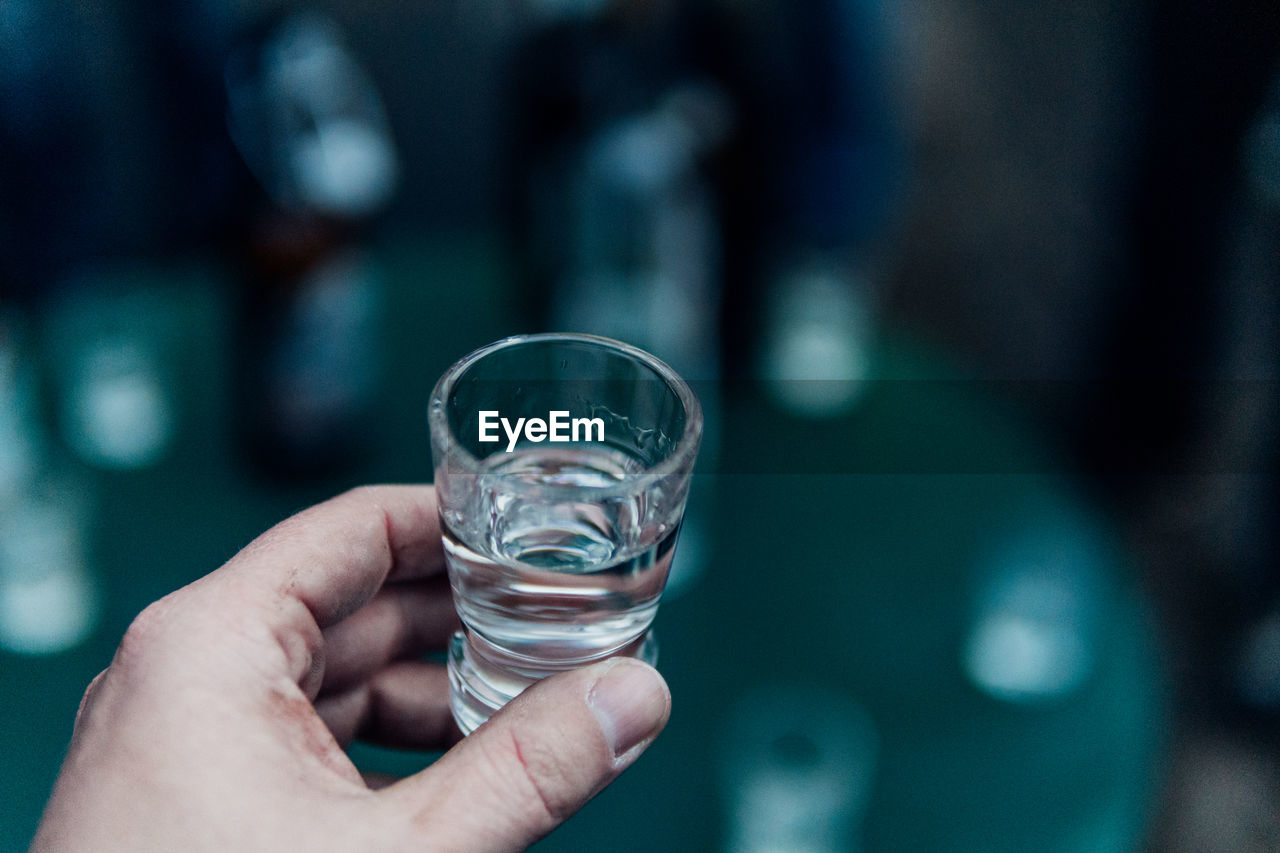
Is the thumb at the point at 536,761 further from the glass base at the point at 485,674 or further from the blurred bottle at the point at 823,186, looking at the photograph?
the blurred bottle at the point at 823,186

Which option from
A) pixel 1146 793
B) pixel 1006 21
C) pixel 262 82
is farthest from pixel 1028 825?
pixel 1006 21

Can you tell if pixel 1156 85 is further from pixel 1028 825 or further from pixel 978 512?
pixel 1028 825

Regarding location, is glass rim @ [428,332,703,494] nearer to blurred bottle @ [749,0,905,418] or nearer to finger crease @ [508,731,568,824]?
finger crease @ [508,731,568,824]

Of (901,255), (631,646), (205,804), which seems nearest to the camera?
(205,804)

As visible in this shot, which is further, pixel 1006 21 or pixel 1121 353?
pixel 1006 21

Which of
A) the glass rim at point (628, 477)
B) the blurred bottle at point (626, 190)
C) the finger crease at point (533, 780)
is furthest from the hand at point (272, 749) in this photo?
the blurred bottle at point (626, 190)

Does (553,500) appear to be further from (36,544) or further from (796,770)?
(36,544)
